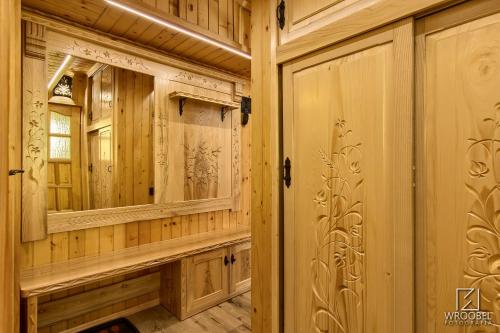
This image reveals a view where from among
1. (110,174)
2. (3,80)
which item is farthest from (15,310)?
(3,80)

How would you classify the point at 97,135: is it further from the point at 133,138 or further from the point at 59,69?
the point at 59,69

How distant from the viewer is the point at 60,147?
2117mm

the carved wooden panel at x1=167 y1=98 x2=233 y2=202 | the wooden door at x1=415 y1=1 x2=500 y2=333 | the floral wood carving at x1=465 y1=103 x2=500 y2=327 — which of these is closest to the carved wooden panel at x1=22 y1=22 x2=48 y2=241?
the carved wooden panel at x1=167 y1=98 x2=233 y2=202

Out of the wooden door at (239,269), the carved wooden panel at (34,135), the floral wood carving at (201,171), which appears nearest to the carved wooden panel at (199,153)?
the floral wood carving at (201,171)

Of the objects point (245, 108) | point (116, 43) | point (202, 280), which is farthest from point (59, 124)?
point (245, 108)

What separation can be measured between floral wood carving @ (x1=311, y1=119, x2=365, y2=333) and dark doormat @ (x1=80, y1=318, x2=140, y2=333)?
183 centimetres

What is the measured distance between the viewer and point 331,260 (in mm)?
1146

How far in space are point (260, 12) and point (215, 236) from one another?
2179mm

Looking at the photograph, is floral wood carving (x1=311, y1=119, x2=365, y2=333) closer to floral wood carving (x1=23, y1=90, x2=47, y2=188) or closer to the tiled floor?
the tiled floor

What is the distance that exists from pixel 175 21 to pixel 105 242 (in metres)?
1.91

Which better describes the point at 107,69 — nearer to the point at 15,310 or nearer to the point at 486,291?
the point at 15,310

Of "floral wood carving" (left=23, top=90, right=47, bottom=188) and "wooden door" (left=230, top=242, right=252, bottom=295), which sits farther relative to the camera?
"wooden door" (left=230, top=242, right=252, bottom=295)

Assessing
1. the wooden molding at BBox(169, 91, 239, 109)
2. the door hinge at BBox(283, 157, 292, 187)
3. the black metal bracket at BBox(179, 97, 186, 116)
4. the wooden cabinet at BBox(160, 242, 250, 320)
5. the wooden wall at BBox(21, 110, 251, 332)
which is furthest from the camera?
the black metal bracket at BBox(179, 97, 186, 116)

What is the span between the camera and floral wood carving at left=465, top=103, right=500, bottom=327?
0.78 metres
